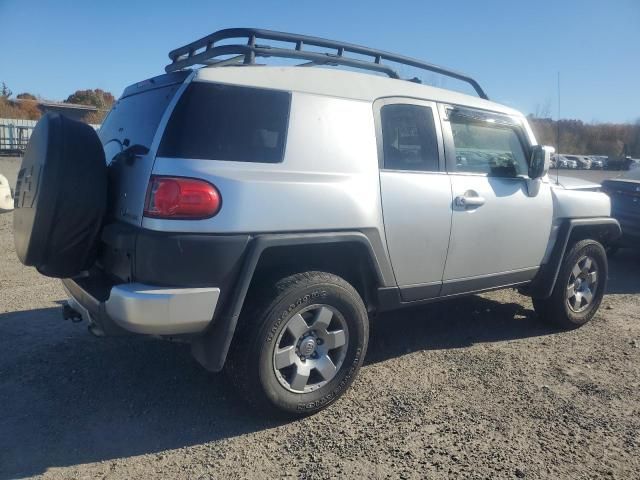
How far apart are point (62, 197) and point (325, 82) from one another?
164 cm

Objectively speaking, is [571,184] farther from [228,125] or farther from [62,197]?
[62,197]

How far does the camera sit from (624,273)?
296 inches

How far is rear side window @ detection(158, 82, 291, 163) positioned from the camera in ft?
8.80

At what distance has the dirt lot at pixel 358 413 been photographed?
270cm

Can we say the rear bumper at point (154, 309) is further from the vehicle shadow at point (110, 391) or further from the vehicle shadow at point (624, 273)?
the vehicle shadow at point (624, 273)

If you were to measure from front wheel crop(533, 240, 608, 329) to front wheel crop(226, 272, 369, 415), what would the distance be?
7.71 ft

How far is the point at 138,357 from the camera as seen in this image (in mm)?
3934

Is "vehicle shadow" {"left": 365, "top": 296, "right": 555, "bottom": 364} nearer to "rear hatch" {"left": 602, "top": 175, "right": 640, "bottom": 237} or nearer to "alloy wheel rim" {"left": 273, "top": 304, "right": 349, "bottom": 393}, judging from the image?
"alloy wheel rim" {"left": 273, "top": 304, "right": 349, "bottom": 393}

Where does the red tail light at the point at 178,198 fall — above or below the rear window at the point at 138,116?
below

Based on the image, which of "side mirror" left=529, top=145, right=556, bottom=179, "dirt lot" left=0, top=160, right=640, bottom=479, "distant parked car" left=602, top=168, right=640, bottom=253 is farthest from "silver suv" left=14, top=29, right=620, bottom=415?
"distant parked car" left=602, top=168, right=640, bottom=253

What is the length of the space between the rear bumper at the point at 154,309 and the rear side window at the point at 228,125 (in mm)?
698

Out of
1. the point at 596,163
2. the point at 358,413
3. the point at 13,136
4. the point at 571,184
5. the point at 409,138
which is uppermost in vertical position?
the point at 13,136

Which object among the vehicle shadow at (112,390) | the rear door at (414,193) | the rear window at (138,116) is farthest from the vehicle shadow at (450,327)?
the rear window at (138,116)

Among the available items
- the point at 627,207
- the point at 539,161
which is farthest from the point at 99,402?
the point at 627,207
